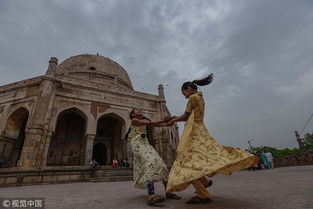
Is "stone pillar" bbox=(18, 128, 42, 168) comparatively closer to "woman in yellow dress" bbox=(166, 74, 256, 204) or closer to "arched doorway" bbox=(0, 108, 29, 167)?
"arched doorway" bbox=(0, 108, 29, 167)

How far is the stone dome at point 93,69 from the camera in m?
18.2

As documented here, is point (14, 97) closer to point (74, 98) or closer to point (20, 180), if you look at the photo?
point (74, 98)

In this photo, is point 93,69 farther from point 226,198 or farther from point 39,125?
point 226,198

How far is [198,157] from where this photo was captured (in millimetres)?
1970

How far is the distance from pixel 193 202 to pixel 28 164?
10518 mm

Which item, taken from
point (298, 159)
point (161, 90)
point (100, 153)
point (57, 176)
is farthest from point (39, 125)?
point (298, 159)

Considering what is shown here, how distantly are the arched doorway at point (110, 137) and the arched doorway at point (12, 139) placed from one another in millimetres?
5652

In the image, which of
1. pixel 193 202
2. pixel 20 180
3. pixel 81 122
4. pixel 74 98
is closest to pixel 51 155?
pixel 81 122

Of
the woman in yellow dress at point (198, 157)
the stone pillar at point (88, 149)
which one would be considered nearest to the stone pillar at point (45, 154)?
the stone pillar at point (88, 149)

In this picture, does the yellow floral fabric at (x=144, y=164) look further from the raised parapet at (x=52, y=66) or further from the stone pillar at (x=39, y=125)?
the raised parapet at (x=52, y=66)

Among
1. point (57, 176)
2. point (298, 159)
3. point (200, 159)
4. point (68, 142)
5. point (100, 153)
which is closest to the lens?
point (200, 159)

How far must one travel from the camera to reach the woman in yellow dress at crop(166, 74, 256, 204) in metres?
1.77

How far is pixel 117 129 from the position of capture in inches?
631

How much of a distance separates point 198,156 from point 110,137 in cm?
1509
